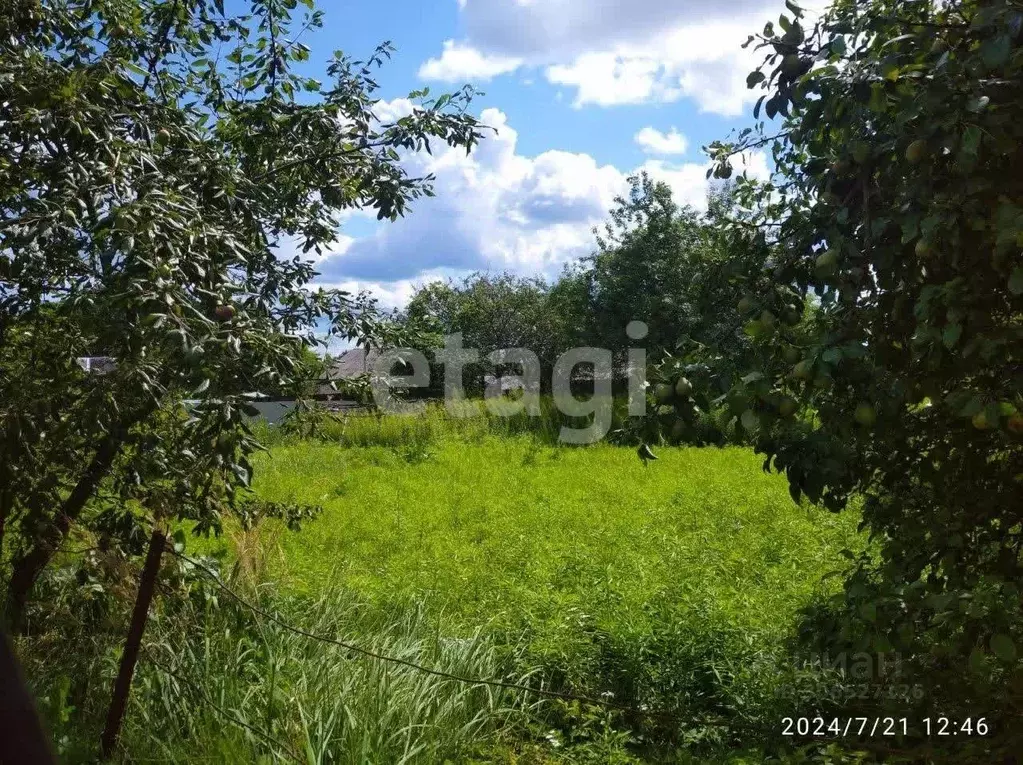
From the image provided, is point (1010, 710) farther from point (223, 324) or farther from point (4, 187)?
point (4, 187)

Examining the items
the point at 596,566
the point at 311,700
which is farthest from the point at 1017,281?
the point at 596,566

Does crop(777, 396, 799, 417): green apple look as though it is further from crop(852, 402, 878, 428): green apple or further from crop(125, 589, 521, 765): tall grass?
crop(125, 589, 521, 765): tall grass

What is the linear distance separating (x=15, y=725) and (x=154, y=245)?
1.75m

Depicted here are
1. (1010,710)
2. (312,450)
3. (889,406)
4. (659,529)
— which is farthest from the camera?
(312,450)

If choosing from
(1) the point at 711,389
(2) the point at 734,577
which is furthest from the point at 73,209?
A: (2) the point at 734,577

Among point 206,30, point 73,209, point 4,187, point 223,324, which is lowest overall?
point 223,324

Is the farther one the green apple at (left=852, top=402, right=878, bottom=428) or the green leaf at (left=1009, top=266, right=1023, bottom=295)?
the green apple at (left=852, top=402, right=878, bottom=428)

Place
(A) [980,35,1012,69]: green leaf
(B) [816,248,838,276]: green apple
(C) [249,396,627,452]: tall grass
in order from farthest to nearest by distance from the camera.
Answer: (C) [249,396,627,452]: tall grass < (B) [816,248,838,276]: green apple < (A) [980,35,1012,69]: green leaf

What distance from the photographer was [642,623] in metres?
4.11

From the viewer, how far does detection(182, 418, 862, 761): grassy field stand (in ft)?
12.5

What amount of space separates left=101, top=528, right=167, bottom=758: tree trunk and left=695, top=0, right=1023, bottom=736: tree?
1979 millimetres

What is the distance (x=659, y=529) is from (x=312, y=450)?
6.11m

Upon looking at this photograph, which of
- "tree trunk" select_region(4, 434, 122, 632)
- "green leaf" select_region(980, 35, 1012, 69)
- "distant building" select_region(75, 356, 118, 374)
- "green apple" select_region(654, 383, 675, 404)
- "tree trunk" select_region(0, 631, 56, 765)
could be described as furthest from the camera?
"tree trunk" select_region(4, 434, 122, 632)

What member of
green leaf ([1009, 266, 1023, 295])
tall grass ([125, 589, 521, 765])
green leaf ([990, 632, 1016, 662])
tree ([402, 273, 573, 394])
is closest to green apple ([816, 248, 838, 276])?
green leaf ([1009, 266, 1023, 295])
